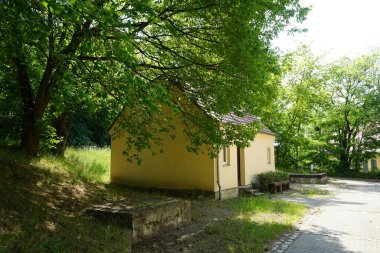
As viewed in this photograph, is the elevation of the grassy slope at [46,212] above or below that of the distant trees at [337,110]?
below

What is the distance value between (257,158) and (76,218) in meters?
13.4

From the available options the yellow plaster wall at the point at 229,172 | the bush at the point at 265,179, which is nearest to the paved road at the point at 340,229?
the yellow plaster wall at the point at 229,172

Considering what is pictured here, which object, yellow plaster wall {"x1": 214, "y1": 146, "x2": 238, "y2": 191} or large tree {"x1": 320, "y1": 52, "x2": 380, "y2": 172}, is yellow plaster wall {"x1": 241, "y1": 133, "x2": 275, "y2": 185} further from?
large tree {"x1": 320, "y1": 52, "x2": 380, "y2": 172}

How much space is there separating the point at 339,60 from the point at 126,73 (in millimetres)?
35297

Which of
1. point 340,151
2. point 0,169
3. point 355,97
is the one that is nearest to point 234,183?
point 0,169

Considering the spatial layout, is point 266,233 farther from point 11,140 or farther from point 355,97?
point 355,97

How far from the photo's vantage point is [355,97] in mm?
35375

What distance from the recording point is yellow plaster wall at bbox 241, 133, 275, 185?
18.2 m

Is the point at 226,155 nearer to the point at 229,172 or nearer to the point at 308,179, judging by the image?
the point at 229,172

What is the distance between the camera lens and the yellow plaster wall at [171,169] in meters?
15.0

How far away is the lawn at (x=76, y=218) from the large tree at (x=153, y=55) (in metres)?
1.88

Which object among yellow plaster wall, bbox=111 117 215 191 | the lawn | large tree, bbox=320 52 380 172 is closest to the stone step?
the lawn

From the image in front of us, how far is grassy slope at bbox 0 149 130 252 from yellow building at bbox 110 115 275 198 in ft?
11.4

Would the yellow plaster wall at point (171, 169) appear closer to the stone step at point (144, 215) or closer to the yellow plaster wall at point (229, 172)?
the yellow plaster wall at point (229, 172)
